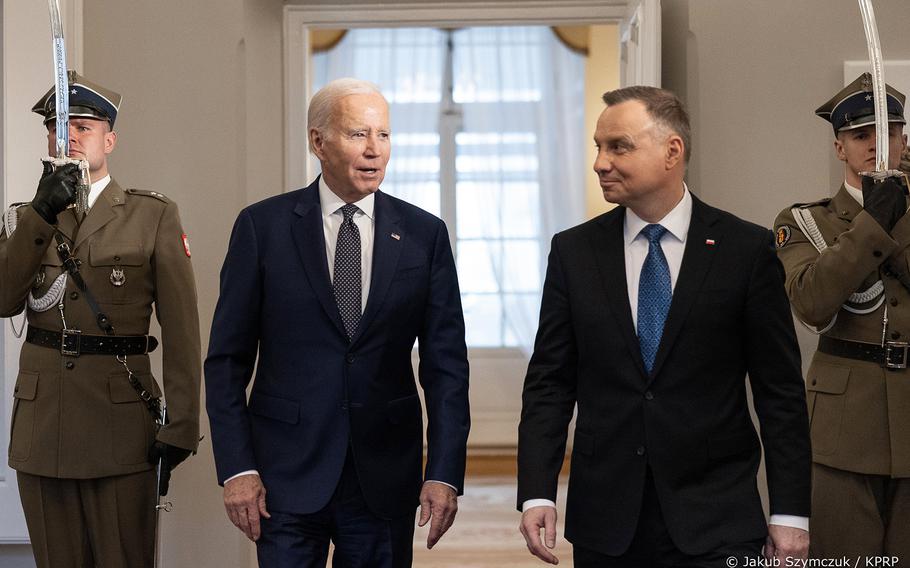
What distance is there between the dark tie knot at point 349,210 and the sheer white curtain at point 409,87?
18.4ft

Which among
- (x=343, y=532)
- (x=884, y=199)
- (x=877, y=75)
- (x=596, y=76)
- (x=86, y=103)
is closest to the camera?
(x=343, y=532)

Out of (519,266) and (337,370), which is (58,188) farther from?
(519,266)

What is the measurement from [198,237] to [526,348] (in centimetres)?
435

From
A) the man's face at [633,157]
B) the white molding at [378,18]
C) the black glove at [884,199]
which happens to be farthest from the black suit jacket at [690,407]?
the white molding at [378,18]

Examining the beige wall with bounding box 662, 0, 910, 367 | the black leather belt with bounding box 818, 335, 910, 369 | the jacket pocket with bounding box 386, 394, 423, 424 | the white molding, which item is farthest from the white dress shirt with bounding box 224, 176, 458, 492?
the beige wall with bounding box 662, 0, 910, 367

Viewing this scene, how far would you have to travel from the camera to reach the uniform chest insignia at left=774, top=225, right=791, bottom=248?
3322 millimetres

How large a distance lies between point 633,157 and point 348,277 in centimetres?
70

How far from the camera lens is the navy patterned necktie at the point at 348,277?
2.53 m

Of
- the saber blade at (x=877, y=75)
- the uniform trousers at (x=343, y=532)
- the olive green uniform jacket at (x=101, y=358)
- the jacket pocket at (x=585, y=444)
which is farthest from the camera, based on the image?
the olive green uniform jacket at (x=101, y=358)

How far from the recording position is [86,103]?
3.21 m

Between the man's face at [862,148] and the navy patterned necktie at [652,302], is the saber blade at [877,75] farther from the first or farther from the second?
the navy patterned necktie at [652,302]

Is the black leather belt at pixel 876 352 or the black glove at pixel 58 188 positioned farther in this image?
the black leather belt at pixel 876 352

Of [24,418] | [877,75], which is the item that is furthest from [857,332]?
[24,418]

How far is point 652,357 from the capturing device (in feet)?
7.55
